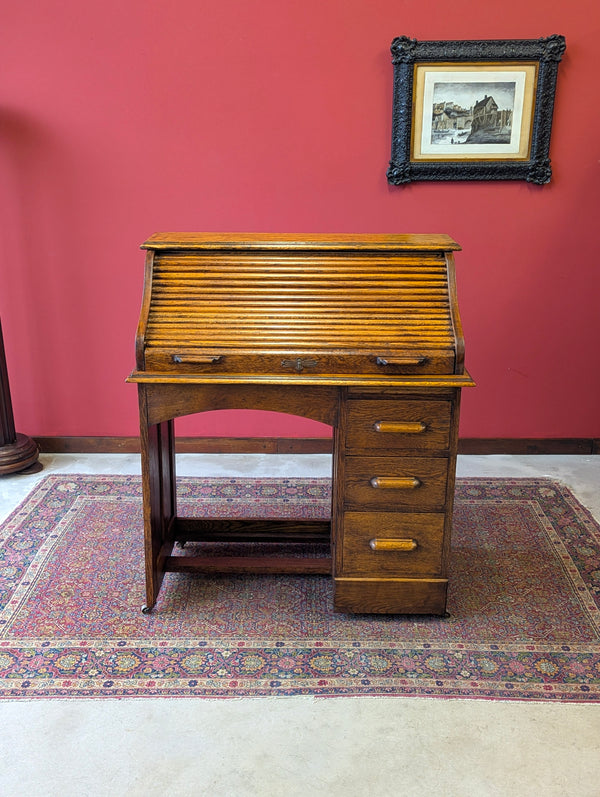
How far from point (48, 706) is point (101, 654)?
279 mm

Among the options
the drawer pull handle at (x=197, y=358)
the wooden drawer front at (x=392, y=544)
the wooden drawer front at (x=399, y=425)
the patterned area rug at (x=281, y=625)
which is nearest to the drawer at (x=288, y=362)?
the drawer pull handle at (x=197, y=358)

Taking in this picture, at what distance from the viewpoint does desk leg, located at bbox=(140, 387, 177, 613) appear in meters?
2.67

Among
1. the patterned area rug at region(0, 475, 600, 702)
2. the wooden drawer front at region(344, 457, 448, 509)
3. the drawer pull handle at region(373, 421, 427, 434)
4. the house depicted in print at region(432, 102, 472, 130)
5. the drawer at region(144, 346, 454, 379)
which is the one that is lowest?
the patterned area rug at region(0, 475, 600, 702)

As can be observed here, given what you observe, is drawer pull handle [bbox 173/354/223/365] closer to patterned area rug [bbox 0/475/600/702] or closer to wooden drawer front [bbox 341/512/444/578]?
wooden drawer front [bbox 341/512/444/578]

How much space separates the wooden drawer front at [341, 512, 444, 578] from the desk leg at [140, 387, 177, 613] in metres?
0.72

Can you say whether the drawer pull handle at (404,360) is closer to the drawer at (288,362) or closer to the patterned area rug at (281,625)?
the drawer at (288,362)

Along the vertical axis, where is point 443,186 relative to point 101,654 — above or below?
above

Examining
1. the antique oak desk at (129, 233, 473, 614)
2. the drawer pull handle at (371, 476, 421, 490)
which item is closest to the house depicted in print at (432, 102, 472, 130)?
the antique oak desk at (129, 233, 473, 614)

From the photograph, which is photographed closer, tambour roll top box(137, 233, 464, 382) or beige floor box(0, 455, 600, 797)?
beige floor box(0, 455, 600, 797)

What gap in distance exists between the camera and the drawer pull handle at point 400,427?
2.56 metres

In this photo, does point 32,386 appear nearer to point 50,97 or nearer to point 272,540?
point 50,97

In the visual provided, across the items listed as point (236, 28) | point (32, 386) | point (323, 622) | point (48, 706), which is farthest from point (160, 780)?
point (236, 28)

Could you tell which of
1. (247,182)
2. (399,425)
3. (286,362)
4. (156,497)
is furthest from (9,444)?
(399,425)

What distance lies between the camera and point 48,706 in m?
2.31
